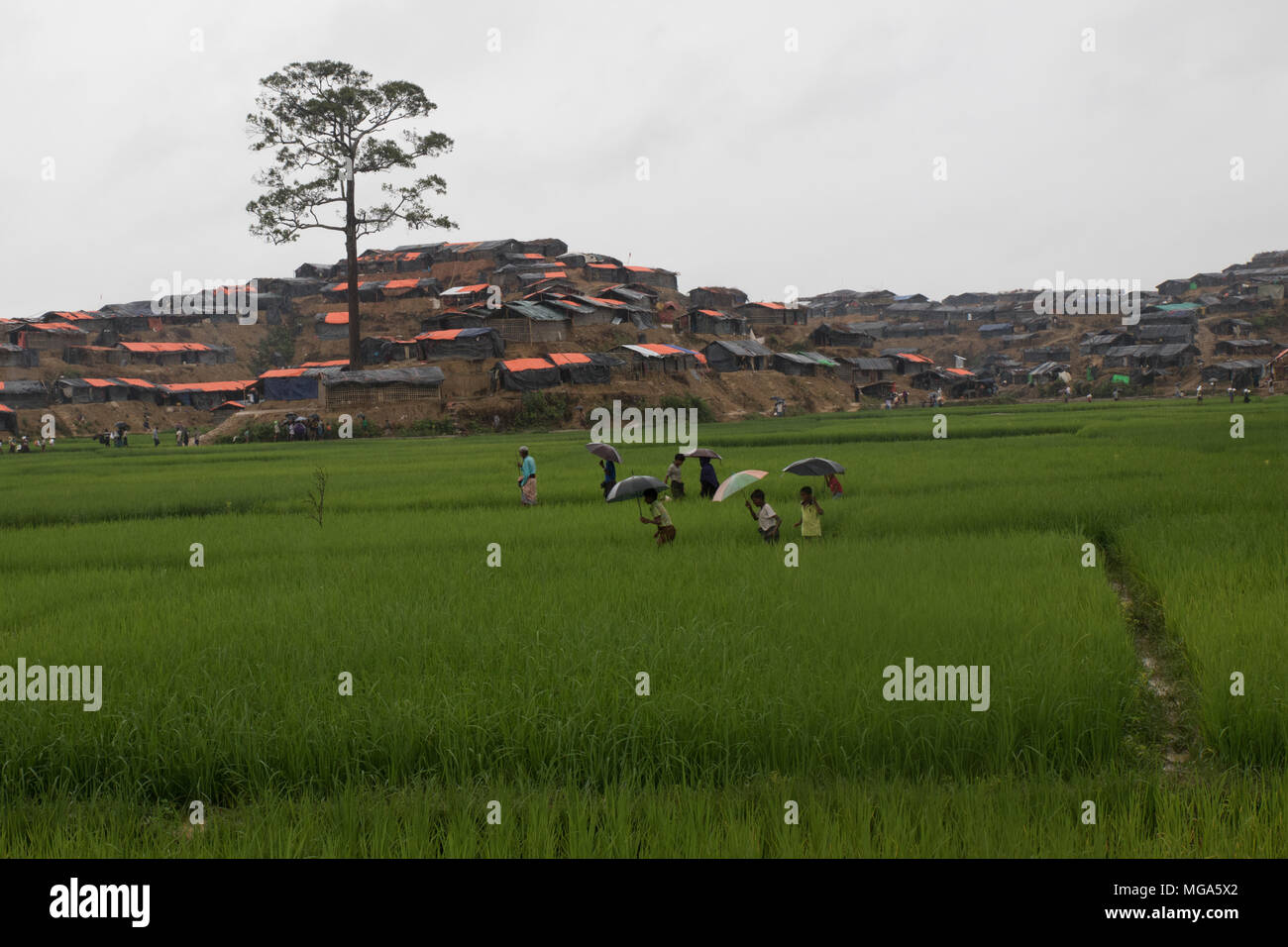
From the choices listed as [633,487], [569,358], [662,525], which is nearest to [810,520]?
[662,525]

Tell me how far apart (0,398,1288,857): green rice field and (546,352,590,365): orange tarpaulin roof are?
3743 cm

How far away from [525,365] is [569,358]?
276 centimetres

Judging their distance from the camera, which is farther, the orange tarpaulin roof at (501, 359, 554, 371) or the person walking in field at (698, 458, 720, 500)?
the orange tarpaulin roof at (501, 359, 554, 371)

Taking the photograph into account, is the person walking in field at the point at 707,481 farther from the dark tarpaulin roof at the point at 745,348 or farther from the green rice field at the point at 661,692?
the dark tarpaulin roof at the point at 745,348

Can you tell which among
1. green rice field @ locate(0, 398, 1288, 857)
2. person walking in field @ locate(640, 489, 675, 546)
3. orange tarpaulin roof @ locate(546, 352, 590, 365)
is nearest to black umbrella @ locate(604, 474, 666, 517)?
green rice field @ locate(0, 398, 1288, 857)

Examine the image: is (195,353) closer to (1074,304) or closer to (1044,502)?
(1044,502)

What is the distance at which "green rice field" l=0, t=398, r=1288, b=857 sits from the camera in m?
4.29

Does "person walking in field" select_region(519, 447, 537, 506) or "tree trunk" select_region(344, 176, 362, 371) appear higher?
"tree trunk" select_region(344, 176, 362, 371)

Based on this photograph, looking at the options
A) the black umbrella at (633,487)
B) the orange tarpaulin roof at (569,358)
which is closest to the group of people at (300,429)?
the orange tarpaulin roof at (569,358)

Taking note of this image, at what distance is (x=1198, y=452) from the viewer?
18812mm

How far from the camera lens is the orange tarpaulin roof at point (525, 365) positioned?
158 ft

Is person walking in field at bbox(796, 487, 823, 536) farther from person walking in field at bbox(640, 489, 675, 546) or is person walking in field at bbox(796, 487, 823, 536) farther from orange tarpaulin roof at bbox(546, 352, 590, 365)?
orange tarpaulin roof at bbox(546, 352, 590, 365)

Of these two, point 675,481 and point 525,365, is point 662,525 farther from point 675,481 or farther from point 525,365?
point 525,365

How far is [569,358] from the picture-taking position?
50094 mm
